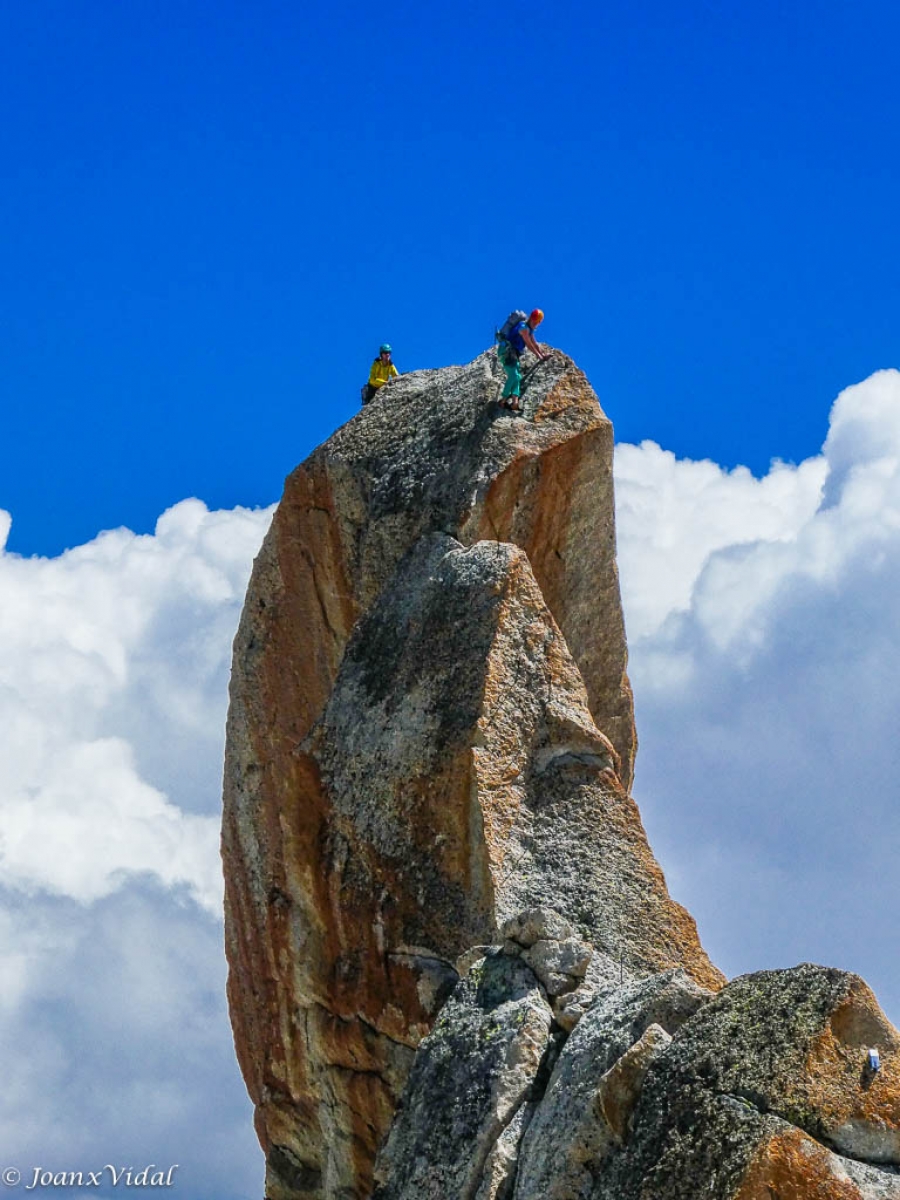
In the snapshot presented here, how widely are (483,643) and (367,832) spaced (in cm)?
231

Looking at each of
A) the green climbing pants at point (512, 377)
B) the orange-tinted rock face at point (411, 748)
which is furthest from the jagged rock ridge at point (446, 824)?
the green climbing pants at point (512, 377)

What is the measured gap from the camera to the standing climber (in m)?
27.8

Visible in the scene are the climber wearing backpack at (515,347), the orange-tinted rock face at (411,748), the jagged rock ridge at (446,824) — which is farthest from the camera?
the climber wearing backpack at (515,347)

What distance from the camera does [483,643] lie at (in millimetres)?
20953

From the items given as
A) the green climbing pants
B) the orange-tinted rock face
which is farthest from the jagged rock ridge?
the green climbing pants

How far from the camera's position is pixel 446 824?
20.5 meters

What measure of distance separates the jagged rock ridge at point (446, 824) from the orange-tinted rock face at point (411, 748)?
4cm

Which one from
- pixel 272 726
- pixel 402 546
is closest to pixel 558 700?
pixel 402 546

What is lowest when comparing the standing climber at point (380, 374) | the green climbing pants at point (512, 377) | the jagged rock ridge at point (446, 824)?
the jagged rock ridge at point (446, 824)

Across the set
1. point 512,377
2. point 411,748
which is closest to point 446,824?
point 411,748

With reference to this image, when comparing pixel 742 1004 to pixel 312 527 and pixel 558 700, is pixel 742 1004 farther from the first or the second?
pixel 312 527

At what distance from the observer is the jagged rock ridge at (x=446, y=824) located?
1566 centimetres

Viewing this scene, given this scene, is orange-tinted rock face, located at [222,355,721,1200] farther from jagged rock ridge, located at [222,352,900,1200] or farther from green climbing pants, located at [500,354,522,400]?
green climbing pants, located at [500,354,522,400]

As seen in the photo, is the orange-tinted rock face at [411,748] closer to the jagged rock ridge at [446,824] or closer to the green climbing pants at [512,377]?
the jagged rock ridge at [446,824]
